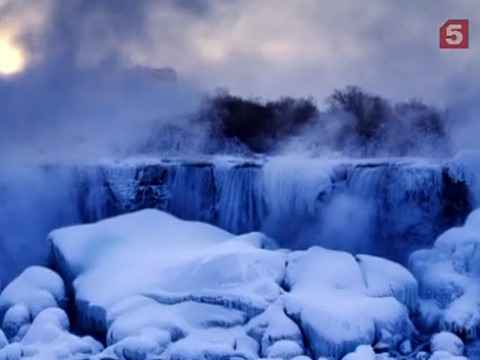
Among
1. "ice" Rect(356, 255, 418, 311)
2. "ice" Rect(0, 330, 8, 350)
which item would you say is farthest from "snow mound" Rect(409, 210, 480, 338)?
"ice" Rect(0, 330, 8, 350)

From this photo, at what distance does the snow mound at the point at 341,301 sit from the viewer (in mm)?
4156

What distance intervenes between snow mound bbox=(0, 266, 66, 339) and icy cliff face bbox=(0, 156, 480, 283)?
406 millimetres

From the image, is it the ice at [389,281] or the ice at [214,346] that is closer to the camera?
the ice at [214,346]

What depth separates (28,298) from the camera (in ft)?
15.1

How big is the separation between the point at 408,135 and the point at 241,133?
925 mm

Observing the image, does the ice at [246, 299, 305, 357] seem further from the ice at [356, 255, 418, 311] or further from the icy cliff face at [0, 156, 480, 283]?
the icy cliff face at [0, 156, 480, 283]

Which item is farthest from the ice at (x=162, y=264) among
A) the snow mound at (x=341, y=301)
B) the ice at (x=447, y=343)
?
the ice at (x=447, y=343)

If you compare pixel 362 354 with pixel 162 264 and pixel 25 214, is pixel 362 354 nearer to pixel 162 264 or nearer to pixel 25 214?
pixel 162 264

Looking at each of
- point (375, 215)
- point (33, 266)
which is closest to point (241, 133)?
point (375, 215)

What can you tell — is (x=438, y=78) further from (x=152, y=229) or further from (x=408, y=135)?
(x=152, y=229)

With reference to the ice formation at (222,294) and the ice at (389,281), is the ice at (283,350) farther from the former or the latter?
the ice at (389,281)

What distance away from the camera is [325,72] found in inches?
201

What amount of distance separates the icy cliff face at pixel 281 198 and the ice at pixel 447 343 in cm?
98

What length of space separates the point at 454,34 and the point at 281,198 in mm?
1255
